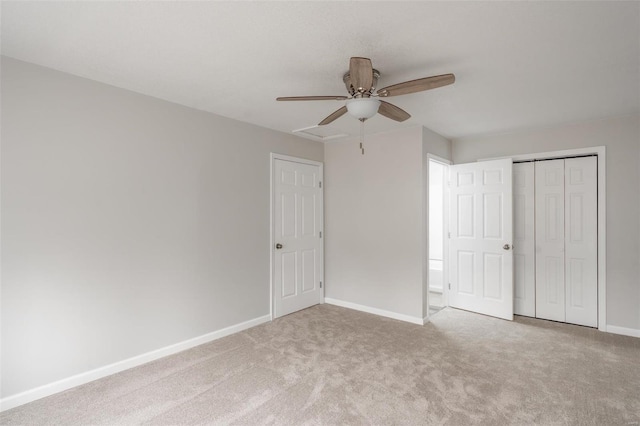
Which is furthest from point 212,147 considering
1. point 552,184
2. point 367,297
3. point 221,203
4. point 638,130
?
point 638,130

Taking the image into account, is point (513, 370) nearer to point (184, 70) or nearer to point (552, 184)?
point (552, 184)

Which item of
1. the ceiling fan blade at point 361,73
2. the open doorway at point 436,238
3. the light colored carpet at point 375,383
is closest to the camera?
the ceiling fan blade at point 361,73

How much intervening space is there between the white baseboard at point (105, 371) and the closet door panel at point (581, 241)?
394cm

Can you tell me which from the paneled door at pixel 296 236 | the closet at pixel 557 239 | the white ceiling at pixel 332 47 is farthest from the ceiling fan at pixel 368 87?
the closet at pixel 557 239

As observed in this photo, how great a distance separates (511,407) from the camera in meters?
2.22

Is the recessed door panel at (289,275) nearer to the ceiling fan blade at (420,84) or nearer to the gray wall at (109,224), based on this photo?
the gray wall at (109,224)

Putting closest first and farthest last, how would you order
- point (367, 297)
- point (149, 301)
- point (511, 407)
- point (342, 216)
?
1. point (511, 407)
2. point (149, 301)
3. point (367, 297)
4. point (342, 216)

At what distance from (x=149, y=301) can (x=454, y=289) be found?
3789mm

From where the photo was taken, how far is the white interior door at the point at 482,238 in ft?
13.3

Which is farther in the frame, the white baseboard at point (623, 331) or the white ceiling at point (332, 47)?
the white baseboard at point (623, 331)

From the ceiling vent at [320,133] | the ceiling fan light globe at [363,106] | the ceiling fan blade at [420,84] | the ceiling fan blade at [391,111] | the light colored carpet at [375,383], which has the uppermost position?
the ceiling vent at [320,133]

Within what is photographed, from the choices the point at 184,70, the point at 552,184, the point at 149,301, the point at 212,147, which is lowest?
the point at 149,301

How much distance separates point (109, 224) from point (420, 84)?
2.64m

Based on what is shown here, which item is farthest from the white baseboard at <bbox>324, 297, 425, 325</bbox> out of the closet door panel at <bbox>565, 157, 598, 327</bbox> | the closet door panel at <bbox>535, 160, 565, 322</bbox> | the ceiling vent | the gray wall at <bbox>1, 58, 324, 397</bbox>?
the ceiling vent
